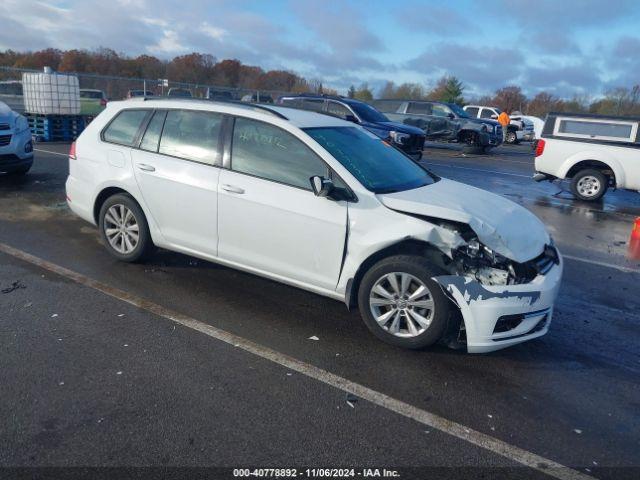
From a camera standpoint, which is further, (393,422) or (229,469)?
(393,422)

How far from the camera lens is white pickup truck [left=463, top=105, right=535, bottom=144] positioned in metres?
27.6

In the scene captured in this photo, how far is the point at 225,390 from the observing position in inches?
130

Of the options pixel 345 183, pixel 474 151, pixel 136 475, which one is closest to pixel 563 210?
pixel 345 183

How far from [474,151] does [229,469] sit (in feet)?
65.5

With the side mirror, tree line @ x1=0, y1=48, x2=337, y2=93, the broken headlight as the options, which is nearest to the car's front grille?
the side mirror

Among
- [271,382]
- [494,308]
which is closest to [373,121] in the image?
[494,308]

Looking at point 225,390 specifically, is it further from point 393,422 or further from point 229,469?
point 393,422

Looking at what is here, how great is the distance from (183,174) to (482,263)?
2760 mm

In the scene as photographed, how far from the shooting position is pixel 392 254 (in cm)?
397

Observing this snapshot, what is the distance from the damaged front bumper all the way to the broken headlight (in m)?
0.13

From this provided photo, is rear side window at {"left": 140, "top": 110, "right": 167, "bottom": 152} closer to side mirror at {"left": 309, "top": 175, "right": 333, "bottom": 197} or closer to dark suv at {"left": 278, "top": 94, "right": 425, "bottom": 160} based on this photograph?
side mirror at {"left": 309, "top": 175, "right": 333, "bottom": 197}

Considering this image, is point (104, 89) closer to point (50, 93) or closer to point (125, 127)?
point (50, 93)

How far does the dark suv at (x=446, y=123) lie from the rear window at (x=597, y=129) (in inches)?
354

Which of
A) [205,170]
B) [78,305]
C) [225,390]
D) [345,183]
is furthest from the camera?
[205,170]
